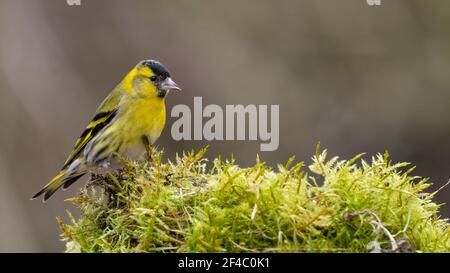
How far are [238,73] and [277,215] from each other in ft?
23.8

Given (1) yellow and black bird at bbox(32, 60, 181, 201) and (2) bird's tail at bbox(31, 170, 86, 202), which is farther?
(2) bird's tail at bbox(31, 170, 86, 202)

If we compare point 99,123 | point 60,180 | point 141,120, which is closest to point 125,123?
point 141,120

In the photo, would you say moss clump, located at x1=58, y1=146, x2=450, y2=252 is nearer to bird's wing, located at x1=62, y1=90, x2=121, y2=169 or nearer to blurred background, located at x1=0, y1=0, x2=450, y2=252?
bird's wing, located at x1=62, y1=90, x2=121, y2=169

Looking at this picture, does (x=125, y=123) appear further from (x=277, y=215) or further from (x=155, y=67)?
(x=277, y=215)

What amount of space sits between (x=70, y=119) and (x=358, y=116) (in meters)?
3.85

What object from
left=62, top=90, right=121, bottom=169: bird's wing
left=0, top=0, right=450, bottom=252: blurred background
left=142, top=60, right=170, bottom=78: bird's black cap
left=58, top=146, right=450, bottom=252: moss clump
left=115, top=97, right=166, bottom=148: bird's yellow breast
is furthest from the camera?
left=0, top=0, right=450, bottom=252: blurred background

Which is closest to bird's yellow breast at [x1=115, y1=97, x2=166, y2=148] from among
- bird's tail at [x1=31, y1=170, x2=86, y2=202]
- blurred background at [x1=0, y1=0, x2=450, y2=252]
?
bird's tail at [x1=31, y1=170, x2=86, y2=202]

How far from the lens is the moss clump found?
2256 millimetres

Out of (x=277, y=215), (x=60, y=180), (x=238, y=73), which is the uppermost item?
(x=238, y=73)

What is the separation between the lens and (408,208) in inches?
93.0

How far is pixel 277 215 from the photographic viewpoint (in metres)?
2.29
